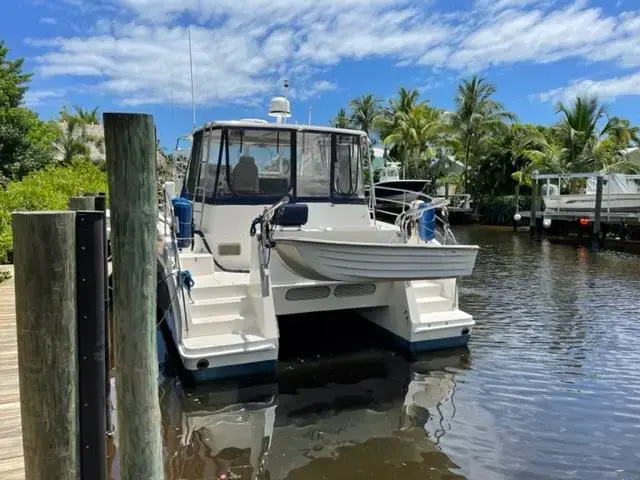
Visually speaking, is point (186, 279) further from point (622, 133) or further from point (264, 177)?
point (622, 133)

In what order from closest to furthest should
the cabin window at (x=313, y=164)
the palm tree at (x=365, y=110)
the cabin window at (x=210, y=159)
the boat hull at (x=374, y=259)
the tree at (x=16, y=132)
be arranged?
the boat hull at (x=374, y=259), the cabin window at (x=210, y=159), the cabin window at (x=313, y=164), the tree at (x=16, y=132), the palm tree at (x=365, y=110)

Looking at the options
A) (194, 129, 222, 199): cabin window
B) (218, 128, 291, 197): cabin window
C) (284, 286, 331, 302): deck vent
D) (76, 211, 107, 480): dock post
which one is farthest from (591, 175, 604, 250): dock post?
(76, 211, 107, 480): dock post

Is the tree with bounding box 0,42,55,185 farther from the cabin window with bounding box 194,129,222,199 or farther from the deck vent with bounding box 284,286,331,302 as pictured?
the deck vent with bounding box 284,286,331,302

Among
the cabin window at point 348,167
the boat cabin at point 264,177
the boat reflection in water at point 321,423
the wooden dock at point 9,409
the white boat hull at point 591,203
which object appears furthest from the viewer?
the white boat hull at point 591,203

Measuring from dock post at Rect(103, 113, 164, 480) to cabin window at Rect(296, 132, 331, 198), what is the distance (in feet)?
17.1

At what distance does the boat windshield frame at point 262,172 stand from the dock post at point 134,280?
15.6ft

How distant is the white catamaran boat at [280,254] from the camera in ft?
18.7

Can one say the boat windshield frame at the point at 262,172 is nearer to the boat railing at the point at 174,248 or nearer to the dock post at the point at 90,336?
the boat railing at the point at 174,248

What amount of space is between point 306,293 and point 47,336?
429cm

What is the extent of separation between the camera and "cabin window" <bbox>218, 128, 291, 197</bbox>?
24.7 ft

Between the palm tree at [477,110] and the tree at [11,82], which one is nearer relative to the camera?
the tree at [11,82]

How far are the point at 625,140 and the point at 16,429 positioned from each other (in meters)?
36.5

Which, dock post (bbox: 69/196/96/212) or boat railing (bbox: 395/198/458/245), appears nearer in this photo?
dock post (bbox: 69/196/96/212)

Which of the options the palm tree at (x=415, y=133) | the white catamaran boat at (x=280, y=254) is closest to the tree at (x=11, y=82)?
the white catamaran boat at (x=280, y=254)
